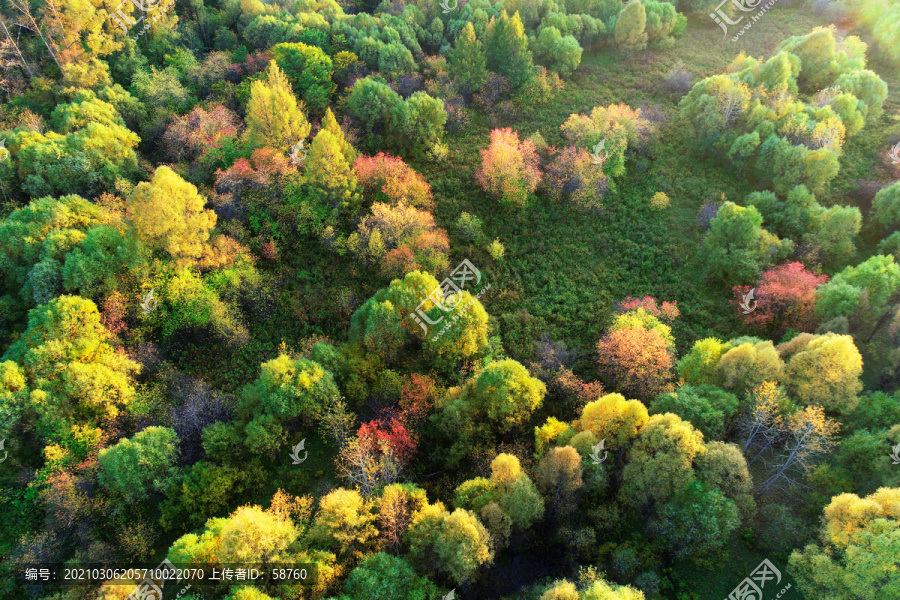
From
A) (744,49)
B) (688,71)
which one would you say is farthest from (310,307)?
(744,49)

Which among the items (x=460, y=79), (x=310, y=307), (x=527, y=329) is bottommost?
(x=310, y=307)

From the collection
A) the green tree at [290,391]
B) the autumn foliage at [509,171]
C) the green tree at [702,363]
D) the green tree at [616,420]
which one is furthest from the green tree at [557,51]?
the green tree at [290,391]

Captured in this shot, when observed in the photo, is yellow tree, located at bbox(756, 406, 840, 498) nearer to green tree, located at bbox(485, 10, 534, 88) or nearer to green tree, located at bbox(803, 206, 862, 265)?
green tree, located at bbox(803, 206, 862, 265)

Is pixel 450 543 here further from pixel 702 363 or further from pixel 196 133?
pixel 196 133

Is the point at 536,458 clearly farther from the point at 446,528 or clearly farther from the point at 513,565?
the point at 446,528

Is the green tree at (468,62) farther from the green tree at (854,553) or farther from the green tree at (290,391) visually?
the green tree at (854,553)

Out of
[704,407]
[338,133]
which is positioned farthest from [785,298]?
[338,133]

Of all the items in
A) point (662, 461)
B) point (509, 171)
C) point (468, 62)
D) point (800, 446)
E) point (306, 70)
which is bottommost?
point (306, 70)
